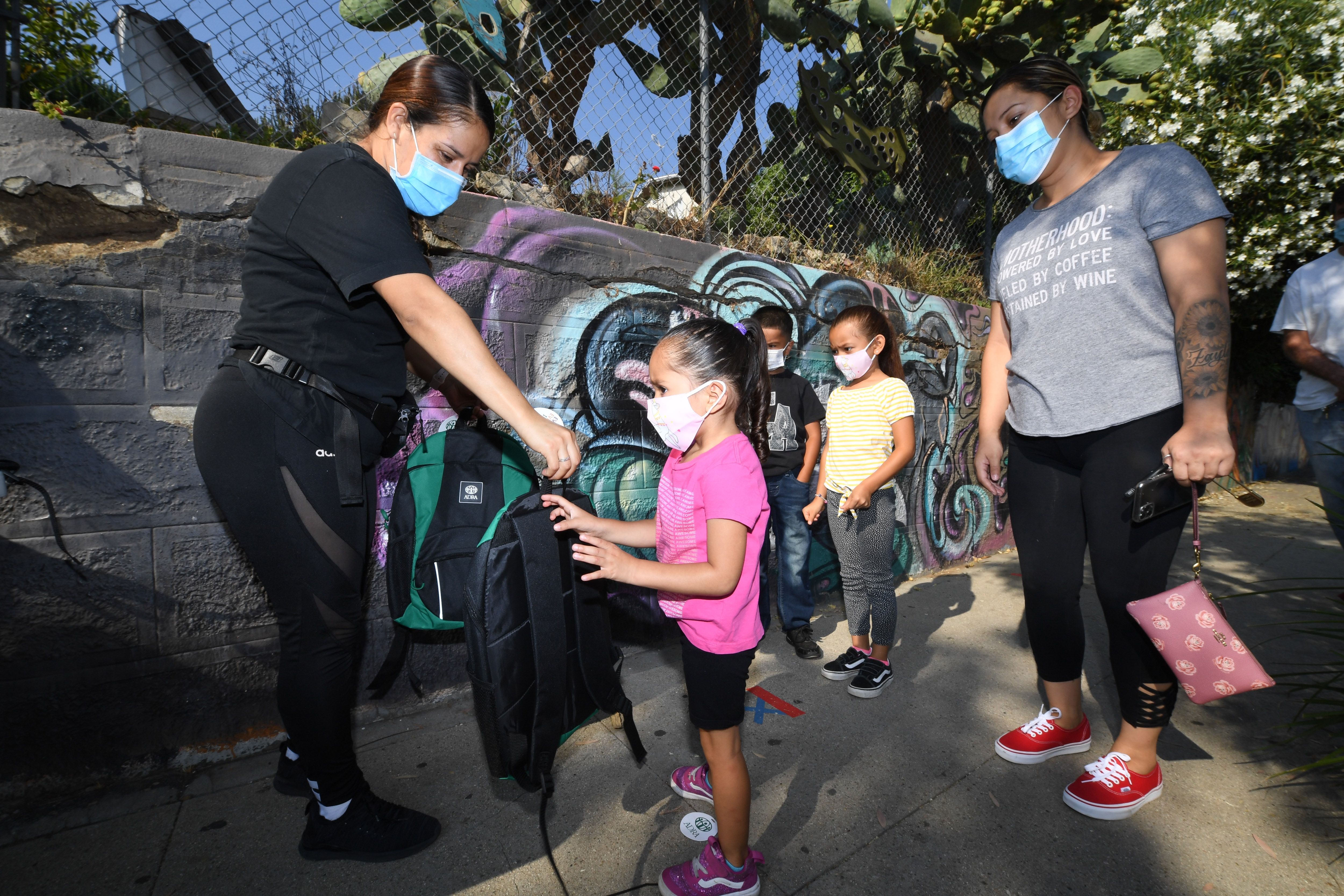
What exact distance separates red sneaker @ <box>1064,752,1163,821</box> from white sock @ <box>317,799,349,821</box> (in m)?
2.15

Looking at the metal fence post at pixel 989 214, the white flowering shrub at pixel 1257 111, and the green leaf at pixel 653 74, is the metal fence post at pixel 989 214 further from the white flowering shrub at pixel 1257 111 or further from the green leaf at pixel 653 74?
the green leaf at pixel 653 74

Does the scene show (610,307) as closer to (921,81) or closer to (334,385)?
(334,385)

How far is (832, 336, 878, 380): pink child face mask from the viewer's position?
275cm

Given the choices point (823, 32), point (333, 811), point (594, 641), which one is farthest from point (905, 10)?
point (333, 811)

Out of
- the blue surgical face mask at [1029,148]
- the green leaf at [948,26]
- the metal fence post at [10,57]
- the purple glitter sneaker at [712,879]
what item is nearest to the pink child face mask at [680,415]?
the purple glitter sneaker at [712,879]

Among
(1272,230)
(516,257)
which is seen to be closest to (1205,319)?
(516,257)

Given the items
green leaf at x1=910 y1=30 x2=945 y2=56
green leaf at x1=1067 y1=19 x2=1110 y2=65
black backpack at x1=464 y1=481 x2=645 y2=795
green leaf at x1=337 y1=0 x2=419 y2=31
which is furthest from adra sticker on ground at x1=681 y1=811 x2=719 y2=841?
green leaf at x1=1067 y1=19 x2=1110 y2=65

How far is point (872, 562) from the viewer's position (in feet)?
8.76

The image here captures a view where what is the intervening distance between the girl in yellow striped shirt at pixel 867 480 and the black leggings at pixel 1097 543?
2.23 feet

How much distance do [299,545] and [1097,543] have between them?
2.18 m

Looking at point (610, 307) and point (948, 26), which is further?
point (948, 26)

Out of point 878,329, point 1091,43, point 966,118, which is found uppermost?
point 1091,43

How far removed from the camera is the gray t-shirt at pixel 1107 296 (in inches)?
62.4

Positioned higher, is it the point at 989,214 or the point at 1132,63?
the point at 1132,63
